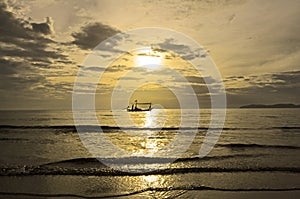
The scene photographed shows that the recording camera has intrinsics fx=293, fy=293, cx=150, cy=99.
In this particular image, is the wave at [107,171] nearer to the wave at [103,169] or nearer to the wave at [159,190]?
the wave at [103,169]

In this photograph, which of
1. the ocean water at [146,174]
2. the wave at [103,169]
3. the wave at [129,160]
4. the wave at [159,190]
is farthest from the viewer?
the wave at [129,160]

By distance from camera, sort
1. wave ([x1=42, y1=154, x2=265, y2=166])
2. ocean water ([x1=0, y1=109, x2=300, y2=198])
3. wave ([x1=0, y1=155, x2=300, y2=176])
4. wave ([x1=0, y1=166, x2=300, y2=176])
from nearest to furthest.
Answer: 1. ocean water ([x1=0, y1=109, x2=300, y2=198])
2. wave ([x1=0, y1=166, x2=300, y2=176])
3. wave ([x1=0, y1=155, x2=300, y2=176])
4. wave ([x1=42, y1=154, x2=265, y2=166])

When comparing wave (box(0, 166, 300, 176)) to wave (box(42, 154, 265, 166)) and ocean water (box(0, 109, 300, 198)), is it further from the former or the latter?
wave (box(42, 154, 265, 166))

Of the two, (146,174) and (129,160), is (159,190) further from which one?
(129,160)

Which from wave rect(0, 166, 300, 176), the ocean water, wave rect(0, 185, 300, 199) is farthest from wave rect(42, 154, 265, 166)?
wave rect(0, 185, 300, 199)

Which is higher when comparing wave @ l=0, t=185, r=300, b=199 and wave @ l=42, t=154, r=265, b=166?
wave @ l=42, t=154, r=265, b=166

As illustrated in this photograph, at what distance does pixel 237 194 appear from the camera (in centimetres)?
1080

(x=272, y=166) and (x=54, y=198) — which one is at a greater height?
(x=272, y=166)

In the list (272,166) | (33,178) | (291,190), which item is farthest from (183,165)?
(33,178)

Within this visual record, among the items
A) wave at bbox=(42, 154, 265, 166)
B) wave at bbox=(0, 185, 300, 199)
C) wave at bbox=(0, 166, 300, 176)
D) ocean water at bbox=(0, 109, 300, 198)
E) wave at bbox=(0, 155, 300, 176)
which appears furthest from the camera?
wave at bbox=(42, 154, 265, 166)

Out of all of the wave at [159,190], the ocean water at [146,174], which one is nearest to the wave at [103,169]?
the ocean water at [146,174]

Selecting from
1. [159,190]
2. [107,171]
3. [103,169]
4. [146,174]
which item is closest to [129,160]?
[103,169]

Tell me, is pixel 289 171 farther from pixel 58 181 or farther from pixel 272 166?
pixel 58 181

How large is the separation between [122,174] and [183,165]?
3.97 metres
